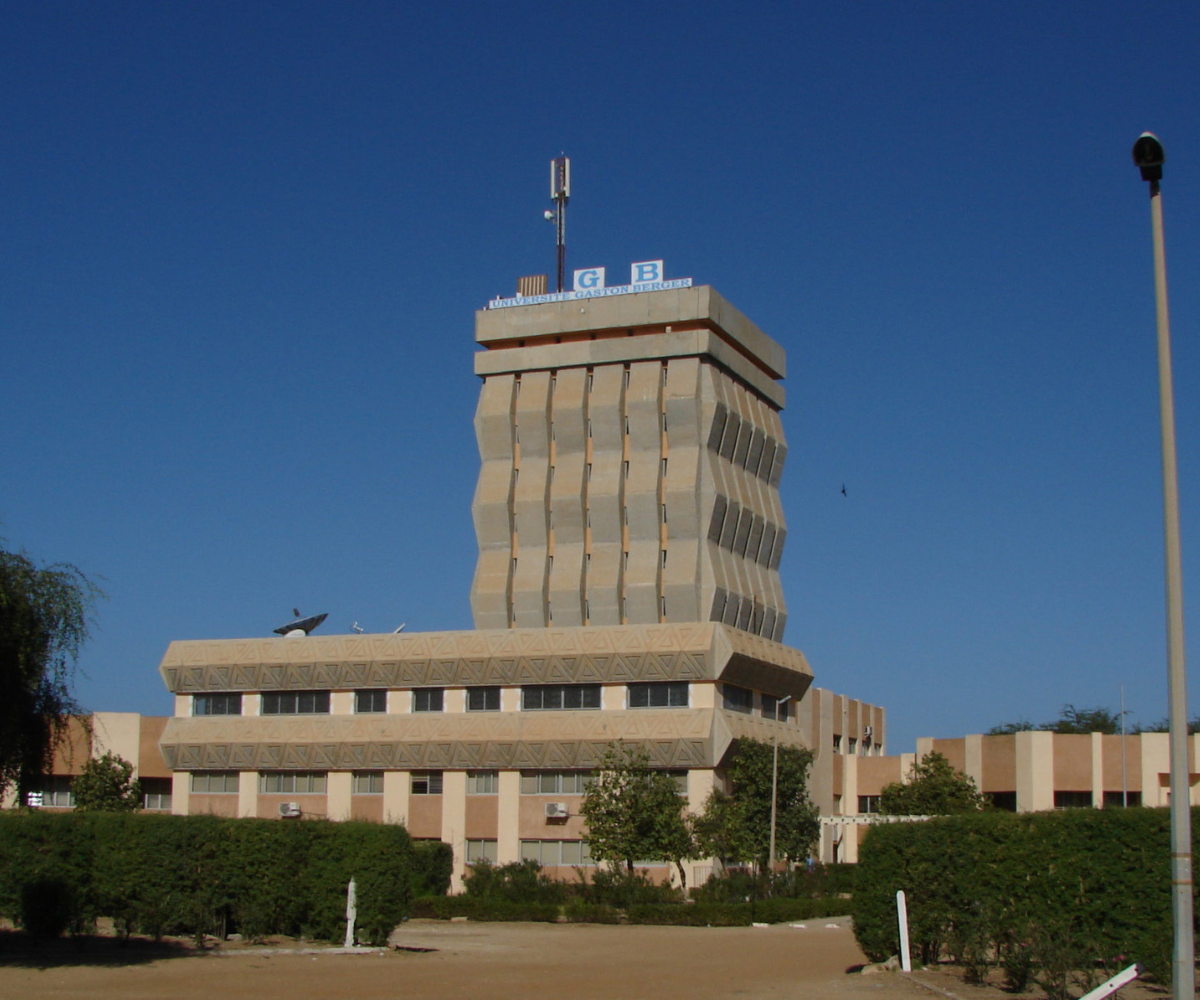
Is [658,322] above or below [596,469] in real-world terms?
above

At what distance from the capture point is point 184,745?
82.8m

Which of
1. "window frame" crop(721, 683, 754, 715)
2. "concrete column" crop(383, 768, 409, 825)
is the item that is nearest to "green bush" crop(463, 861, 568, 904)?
"concrete column" crop(383, 768, 409, 825)

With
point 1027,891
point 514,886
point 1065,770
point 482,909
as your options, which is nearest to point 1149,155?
point 1027,891

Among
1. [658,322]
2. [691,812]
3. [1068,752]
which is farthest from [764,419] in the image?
[691,812]

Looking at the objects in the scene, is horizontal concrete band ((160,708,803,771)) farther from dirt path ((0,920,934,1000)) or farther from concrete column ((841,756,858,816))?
dirt path ((0,920,934,1000))

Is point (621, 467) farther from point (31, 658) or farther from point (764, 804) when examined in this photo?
point (31, 658)

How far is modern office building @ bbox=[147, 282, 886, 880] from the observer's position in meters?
74.1

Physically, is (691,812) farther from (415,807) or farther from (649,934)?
(649,934)

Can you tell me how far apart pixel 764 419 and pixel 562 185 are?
21.5 m

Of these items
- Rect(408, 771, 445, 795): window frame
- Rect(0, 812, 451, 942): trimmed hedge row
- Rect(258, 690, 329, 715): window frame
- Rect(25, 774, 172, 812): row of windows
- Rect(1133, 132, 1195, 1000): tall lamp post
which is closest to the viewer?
Rect(1133, 132, 1195, 1000): tall lamp post

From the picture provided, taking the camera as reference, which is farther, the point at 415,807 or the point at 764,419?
the point at 764,419

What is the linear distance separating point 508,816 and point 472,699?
6.40 m

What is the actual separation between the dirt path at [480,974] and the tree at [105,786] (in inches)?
1907

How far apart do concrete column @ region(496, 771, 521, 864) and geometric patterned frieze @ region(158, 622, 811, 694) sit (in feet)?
16.6
